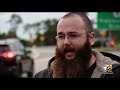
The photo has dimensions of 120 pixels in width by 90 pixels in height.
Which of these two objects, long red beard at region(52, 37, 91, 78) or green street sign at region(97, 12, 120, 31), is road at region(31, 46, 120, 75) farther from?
green street sign at region(97, 12, 120, 31)

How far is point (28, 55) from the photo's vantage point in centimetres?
623

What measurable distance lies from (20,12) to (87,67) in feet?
3.26

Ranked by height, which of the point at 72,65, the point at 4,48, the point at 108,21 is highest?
the point at 108,21

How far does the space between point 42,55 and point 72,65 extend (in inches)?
39.8

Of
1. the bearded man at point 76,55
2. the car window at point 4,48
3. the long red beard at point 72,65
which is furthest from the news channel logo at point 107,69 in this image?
the car window at point 4,48

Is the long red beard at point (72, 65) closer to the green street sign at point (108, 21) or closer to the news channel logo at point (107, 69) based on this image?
the news channel logo at point (107, 69)

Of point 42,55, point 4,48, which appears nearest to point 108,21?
point 42,55

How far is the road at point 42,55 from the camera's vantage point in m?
4.78

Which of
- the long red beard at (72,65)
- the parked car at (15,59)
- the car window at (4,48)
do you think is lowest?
the parked car at (15,59)

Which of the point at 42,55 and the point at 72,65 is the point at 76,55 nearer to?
the point at 72,65

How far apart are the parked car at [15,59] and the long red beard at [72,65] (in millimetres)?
993

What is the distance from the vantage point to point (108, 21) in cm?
582

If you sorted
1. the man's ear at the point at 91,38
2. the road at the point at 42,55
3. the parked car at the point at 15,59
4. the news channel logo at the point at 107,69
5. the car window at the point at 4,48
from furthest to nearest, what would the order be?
the car window at the point at 4,48
the parked car at the point at 15,59
the road at the point at 42,55
the man's ear at the point at 91,38
the news channel logo at the point at 107,69
